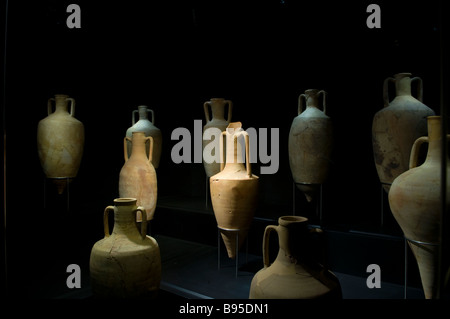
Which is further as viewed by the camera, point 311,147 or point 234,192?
point 311,147

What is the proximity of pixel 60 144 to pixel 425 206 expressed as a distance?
2.67m

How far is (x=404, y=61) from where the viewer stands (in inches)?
107

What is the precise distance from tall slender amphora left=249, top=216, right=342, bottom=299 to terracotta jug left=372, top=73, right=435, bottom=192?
100 cm

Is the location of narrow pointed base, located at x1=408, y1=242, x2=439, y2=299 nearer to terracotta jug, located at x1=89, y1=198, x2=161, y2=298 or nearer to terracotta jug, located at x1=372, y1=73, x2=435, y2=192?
terracotta jug, located at x1=372, y1=73, x2=435, y2=192

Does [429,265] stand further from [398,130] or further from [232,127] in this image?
[232,127]

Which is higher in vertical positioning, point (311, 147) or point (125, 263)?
point (311, 147)

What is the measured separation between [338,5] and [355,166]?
4.30 feet

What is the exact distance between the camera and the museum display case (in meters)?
2.28

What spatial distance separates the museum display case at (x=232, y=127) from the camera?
7.48 ft

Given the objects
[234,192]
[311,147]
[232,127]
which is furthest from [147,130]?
[311,147]

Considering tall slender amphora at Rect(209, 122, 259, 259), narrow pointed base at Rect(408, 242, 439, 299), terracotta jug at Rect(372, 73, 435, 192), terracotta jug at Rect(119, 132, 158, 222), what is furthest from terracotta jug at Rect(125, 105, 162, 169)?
narrow pointed base at Rect(408, 242, 439, 299)

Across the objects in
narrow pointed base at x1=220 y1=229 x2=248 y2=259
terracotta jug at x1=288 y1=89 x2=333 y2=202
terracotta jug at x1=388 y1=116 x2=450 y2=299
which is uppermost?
terracotta jug at x1=288 y1=89 x2=333 y2=202

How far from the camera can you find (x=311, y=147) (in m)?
2.64

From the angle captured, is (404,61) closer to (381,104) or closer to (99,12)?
Answer: (381,104)
